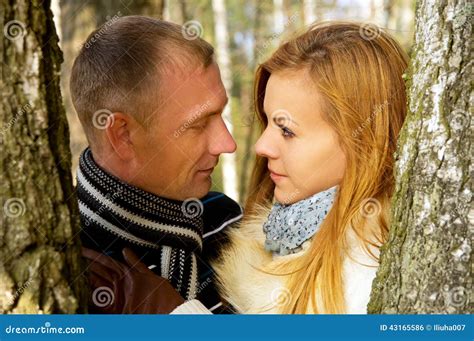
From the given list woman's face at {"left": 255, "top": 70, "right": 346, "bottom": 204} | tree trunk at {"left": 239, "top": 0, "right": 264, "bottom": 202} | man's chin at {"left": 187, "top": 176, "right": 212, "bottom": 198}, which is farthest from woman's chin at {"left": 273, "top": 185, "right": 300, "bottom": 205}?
tree trunk at {"left": 239, "top": 0, "right": 264, "bottom": 202}

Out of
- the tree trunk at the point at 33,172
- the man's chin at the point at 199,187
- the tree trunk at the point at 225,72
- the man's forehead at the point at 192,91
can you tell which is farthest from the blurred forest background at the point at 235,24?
the tree trunk at the point at 33,172

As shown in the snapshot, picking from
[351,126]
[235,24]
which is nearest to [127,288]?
[351,126]

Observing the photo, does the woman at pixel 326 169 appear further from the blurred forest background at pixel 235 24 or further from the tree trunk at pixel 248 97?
the tree trunk at pixel 248 97

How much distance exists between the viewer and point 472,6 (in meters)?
1.81

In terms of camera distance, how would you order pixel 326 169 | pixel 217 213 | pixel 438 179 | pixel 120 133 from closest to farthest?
1. pixel 438 179
2. pixel 326 169
3. pixel 120 133
4. pixel 217 213

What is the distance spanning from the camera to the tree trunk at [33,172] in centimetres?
168

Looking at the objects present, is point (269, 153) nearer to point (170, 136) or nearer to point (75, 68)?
point (170, 136)

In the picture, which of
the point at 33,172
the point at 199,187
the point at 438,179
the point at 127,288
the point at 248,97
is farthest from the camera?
the point at 248,97

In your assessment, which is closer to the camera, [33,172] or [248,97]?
[33,172]

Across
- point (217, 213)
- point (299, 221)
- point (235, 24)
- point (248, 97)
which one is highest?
point (299, 221)

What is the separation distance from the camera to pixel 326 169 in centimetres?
241

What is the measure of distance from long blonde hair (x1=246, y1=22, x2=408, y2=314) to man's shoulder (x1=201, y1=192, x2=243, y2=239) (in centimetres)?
84

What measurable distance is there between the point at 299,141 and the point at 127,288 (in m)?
0.78

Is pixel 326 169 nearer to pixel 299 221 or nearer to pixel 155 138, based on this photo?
pixel 299 221
